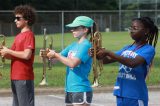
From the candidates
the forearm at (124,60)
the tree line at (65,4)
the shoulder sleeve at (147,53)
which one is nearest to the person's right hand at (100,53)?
the forearm at (124,60)

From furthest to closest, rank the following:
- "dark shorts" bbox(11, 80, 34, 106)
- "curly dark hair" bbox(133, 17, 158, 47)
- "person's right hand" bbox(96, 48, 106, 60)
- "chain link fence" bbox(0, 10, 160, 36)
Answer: "chain link fence" bbox(0, 10, 160, 36) → "dark shorts" bbox(11, 80, 34, 106) → "curly dark hair" bbox(133, 17, 158, 47) → "person's right hand" bbox(96, 48, 106, 60)

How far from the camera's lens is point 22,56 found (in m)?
6.71

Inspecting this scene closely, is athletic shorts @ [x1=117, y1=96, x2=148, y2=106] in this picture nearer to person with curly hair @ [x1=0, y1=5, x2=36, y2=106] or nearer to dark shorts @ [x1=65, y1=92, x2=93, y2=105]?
dark shorts @ [x1=65, y1=92, x2=93, y2=105]

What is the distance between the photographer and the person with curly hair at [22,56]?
675 centimetres

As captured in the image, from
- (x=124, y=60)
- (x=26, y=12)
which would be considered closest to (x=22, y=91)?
(x=26, y=12)

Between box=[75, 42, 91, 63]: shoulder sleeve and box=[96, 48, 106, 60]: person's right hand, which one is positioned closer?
box=[96, 48, 106, 60]: person's right hand

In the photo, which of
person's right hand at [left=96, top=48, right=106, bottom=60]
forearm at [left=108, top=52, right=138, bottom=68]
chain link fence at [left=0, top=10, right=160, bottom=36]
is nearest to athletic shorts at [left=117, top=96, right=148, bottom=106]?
forearm at [left=108, top=52, right=138, bottom=68]

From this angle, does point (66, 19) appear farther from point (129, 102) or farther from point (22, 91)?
point (129, 102)

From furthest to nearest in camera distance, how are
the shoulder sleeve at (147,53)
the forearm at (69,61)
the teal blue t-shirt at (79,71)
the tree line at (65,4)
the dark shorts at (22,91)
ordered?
the tree line at (65,4) → the dark shorts at (22,91) → the teal blue t-shirt at (79,71) → the forearm at (69,61) → the shoulder sleeve at (147,53)

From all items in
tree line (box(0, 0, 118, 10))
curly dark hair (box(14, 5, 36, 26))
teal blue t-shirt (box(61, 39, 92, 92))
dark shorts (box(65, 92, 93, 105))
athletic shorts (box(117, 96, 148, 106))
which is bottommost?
dark shorts (box(65, 92, 93, 105))

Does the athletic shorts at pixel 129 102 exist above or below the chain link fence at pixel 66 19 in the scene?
below

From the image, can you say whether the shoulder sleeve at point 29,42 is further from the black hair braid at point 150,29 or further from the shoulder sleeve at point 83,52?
the black hair braid at point 150,29

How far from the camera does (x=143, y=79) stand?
552 centimetres

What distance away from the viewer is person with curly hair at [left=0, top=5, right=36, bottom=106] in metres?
6.75
